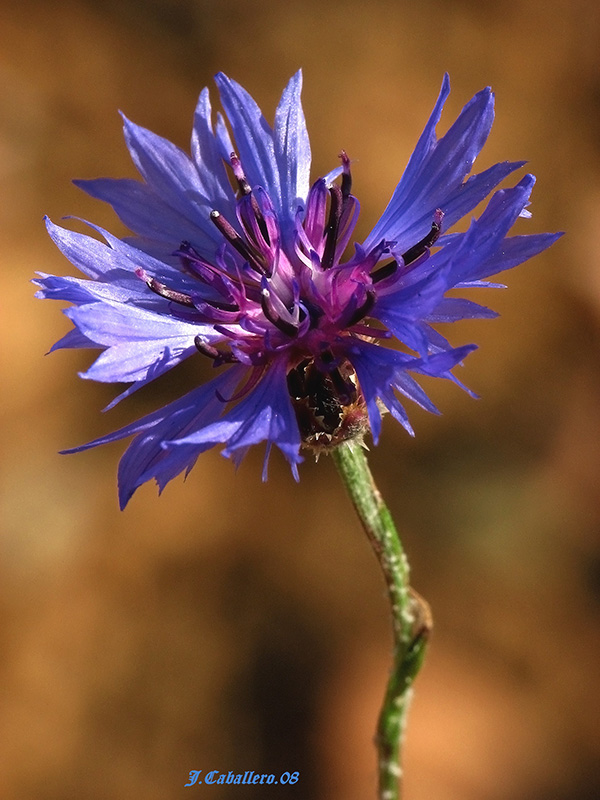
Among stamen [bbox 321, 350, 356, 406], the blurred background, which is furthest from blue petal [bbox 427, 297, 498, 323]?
the blurred background

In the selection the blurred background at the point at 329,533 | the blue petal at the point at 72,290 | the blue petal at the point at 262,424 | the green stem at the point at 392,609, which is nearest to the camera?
the blue petal at the point at 262,424

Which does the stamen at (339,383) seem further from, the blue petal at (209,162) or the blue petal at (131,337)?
the blue petal at (209,162)

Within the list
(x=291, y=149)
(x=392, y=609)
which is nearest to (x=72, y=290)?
(x=291, y=149)

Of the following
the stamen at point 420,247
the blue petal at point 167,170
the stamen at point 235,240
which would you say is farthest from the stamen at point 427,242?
the blue petal at point 167,170

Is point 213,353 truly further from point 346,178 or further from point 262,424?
point 346,178

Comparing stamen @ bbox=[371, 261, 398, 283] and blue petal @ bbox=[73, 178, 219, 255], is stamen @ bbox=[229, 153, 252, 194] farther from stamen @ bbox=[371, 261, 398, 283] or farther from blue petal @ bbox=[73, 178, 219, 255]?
stamen @ bbox=[371, 261, 398, 283]

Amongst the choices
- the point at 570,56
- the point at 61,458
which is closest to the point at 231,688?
the point at 61,458
